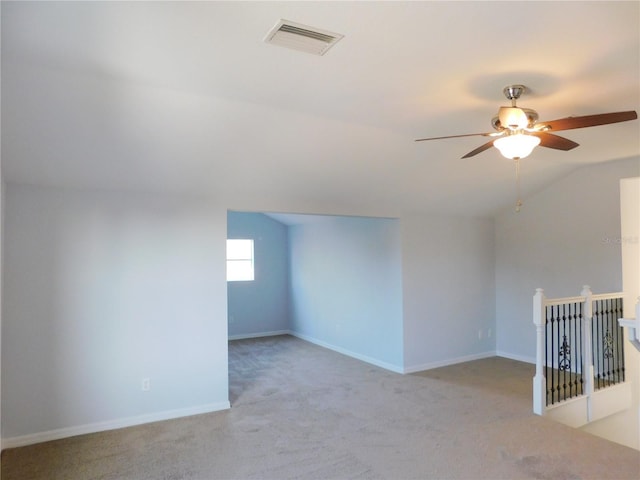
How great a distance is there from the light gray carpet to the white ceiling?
225cm

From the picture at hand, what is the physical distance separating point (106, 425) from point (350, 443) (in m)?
2.25

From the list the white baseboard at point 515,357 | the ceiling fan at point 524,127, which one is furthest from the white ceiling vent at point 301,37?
the white baseboard at point 515,357

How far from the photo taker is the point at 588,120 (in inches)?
101

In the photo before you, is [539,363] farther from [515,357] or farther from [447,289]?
[515,357]

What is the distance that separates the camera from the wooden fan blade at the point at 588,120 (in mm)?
2430

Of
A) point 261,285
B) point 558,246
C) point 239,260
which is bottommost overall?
point 261,285

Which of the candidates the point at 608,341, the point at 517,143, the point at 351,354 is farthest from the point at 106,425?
the point at 608,341

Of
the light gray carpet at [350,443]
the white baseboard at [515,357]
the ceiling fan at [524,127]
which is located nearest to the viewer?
the ceiling fan at [524,127]

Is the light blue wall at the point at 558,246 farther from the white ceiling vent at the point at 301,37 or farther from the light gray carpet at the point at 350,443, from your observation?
the white ceiling vent at the point at 301,37

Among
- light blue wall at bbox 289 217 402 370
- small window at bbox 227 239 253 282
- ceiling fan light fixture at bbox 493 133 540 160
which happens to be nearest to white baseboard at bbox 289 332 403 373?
light blue wall at bbox 289 217 402 370

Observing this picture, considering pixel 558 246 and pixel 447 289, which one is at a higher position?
pixel 558 246

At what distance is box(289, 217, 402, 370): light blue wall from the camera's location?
5.86 meters

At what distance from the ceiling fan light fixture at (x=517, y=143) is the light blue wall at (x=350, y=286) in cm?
305

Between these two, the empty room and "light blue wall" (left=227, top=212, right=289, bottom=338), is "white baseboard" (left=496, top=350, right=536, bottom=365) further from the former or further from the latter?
"light blue wall" (left=227, top=212, right=289, bottom=338)
